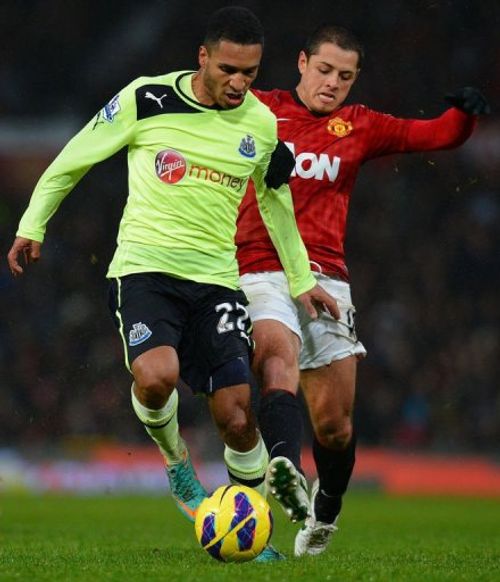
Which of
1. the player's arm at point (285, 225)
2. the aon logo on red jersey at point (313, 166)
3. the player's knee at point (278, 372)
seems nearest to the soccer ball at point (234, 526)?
the player's knee at point (278, 372)

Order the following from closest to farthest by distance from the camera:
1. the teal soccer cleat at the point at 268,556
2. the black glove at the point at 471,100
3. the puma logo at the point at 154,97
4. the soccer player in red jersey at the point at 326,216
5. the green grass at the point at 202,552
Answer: the green grass at the point at 202,552 < the teal soccer cleat at the point at 268,556 < the puma logo at the point at 154,97 < the black glove at the point at 471,100 < the soccer player in red jersey at the point at 326,216

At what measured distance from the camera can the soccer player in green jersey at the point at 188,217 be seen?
611 cm

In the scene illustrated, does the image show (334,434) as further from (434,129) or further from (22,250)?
(22,250)

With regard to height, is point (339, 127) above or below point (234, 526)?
above

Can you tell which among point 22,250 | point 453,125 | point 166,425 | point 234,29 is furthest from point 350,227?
point 22,250

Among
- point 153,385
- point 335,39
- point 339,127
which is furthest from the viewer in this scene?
point 339,127

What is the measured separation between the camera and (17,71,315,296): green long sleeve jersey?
6.19 metres

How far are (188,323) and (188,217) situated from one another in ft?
1.63

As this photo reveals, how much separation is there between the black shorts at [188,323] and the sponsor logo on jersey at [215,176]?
48 centimetres

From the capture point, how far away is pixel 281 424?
6.16 metres

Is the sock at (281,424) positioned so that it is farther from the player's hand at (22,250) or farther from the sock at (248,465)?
the player's hand at (22,250)

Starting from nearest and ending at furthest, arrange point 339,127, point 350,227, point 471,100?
point 471,100 → point 339,127 → point 350,227

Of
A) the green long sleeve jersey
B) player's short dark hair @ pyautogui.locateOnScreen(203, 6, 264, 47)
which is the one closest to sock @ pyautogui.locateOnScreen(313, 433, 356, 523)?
the green long sleeve jersey

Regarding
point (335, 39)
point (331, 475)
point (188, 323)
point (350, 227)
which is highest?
point (335, 39)
